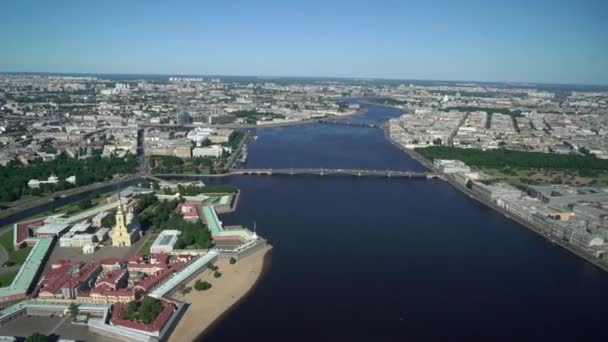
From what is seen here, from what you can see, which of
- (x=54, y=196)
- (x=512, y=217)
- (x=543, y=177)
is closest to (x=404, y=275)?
(x=512, y=217)

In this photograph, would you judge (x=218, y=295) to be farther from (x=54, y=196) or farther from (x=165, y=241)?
→ (x=54, y=196)

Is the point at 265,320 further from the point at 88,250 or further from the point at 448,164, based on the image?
the point at 448,164

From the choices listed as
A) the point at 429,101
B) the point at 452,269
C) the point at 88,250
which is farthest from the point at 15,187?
the point at 429,101

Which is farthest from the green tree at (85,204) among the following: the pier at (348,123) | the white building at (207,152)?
the pier at (348,123)

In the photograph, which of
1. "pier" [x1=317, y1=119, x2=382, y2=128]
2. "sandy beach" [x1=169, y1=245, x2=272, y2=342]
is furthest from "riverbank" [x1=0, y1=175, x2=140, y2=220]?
"pier" [x1=317, y1=119, x2=382, y2=128]

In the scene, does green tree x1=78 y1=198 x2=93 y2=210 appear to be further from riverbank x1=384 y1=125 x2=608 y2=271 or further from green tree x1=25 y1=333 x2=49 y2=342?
riverbank x1=384 y1=125 x2=608 y2=271

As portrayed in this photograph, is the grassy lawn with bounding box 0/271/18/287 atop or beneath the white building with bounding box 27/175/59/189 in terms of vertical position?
beneath
